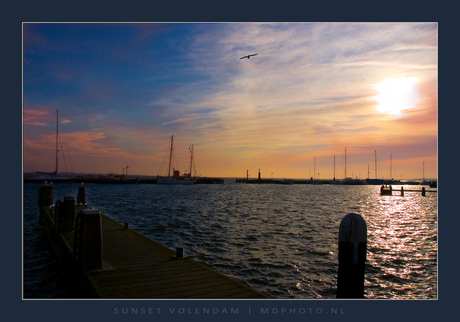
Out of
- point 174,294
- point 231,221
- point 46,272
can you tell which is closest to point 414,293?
point 174,294

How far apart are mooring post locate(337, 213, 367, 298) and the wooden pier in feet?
7.51

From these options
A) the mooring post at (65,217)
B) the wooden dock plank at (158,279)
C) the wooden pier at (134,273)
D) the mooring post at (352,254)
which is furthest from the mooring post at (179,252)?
the mooring post at (65,217)

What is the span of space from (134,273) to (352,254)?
5982 mm

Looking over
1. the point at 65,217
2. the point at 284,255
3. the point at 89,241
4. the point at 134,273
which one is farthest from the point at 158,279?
the point at 65,217

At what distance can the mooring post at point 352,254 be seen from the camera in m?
5.65

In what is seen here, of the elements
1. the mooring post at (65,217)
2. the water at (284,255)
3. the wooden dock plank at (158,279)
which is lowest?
the water at (284,255)

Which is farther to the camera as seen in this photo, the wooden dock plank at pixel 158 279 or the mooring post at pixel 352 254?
the wooden dock plank at pixel 158 279

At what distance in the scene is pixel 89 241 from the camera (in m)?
8.84

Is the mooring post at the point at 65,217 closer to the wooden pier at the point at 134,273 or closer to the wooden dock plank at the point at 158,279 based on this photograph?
the wooden pier at the point at 134,273

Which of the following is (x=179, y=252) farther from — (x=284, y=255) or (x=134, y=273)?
(x=284, y=255)

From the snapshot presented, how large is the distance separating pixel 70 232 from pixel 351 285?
1306 cm

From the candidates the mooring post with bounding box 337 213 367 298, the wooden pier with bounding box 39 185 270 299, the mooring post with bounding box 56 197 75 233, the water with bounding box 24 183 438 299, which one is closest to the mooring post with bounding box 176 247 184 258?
the wooden pier with bounding box 39 185 270 299

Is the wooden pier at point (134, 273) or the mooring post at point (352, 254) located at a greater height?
the mooring post at point (352, 254)

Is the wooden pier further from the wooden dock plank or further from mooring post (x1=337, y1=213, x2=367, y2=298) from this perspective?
mooring post (x1=337, y1=213, x2=367, y2=298)
